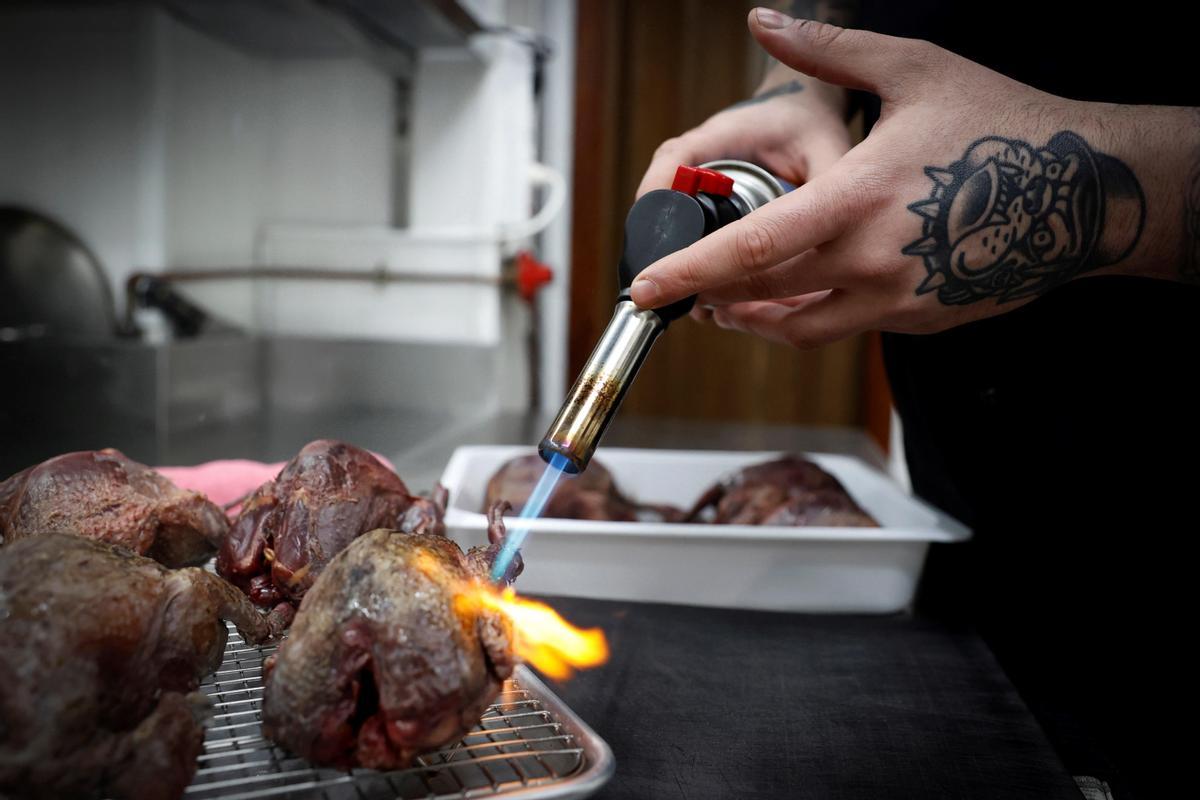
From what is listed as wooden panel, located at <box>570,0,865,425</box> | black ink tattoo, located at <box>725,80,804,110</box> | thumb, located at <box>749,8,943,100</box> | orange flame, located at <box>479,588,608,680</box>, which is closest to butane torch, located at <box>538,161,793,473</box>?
thumb, located at <box>749,8,943,100</box>

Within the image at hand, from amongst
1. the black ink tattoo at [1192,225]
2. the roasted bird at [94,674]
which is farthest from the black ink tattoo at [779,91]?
the roasted bird at [94,674]

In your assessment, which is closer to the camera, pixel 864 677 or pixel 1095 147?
pixel 1095 147

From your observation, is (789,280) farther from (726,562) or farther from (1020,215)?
(726,562)

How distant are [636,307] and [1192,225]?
615 mm

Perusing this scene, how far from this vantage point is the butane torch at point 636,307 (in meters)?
0.80

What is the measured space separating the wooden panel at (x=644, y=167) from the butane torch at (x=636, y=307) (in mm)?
2488

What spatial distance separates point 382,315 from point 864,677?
2.16 meters

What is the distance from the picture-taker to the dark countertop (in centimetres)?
83

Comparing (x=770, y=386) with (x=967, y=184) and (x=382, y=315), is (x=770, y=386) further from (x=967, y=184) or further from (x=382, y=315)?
(x=967, y=184)

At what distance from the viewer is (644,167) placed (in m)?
3.50

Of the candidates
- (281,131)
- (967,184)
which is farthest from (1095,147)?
(281,131)

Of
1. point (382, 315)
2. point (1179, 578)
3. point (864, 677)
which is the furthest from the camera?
point (382, 315)

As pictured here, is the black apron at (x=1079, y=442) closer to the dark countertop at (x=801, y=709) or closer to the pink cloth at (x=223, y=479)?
the dark countertop at (x=801, y=709)

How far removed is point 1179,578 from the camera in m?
1.24
